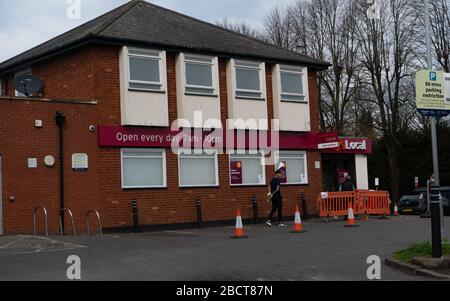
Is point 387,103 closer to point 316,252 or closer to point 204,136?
point 204,136

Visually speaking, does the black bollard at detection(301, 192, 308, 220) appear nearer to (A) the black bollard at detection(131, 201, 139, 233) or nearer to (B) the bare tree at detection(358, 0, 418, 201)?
(A) the black bollard at detection(131, 201, 139, 233)

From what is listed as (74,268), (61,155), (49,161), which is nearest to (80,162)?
(61,155)

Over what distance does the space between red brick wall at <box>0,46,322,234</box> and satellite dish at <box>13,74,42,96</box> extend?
1020mm

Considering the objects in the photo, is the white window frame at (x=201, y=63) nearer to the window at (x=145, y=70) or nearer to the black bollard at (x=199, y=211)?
the window at (x=145, y=70)

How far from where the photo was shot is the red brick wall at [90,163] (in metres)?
18.0

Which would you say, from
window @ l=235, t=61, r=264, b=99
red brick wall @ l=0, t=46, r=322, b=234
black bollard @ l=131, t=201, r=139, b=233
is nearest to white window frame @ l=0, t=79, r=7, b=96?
red brick wall @ l=0, t=46, r=322, b=234

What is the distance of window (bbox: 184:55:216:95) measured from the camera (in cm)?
2136

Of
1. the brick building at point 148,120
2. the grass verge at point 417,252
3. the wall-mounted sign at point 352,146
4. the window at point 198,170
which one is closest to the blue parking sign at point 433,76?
the grass verge at point 417,252

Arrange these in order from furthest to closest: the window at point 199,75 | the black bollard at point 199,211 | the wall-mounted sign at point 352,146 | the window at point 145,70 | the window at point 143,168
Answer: the wall-mounted sign at point 352,146 → the window at point 199,75 → the black bollard at point 199,211 → the window at point 145,70 → the window at point 143,168

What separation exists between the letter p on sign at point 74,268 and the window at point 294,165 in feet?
42.7

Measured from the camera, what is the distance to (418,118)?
50.1 metres

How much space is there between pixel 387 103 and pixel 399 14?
6.43 meters

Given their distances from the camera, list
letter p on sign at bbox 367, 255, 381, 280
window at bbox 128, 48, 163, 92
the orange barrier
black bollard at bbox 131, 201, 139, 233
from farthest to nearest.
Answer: the orange barrier
window at bbox 128, 48, 163, 92
black bollard at bbox 131, 201, 139, 233
letter p on sign at bbox 367, 255, 381, 280

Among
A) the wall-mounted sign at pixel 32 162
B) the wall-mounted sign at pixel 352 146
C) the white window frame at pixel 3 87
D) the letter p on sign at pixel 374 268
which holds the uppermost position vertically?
the white window frame at pixel 3 87
